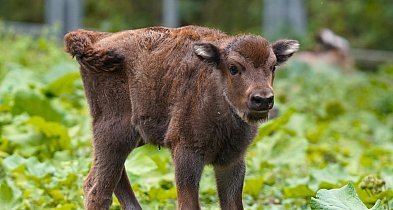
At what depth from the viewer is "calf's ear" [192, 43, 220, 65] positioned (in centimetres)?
700

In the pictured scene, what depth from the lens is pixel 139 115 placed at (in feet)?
24.4

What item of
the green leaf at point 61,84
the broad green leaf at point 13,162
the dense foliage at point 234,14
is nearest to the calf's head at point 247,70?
the broad green leaf at point 13,162

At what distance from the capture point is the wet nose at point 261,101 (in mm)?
6600

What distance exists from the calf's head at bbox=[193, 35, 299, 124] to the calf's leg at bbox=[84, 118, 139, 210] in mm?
957

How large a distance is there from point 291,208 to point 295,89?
421 inches

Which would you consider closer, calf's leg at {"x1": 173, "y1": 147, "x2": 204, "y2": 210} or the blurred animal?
calf's leg at {"x1": 173, "y1": 147, "x2": 204, "y2": 210}

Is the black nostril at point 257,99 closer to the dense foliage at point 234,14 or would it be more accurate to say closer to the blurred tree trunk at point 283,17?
the blurred tree trunk at point 283,17

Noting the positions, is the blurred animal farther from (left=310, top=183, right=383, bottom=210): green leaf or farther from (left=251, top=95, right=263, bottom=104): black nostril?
(left=251, top=95, right=263, bottom=104): black nostril

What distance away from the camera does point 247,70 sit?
22.3 ft

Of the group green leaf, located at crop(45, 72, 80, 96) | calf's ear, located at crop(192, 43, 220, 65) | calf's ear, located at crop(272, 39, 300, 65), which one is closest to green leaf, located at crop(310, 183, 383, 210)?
calf's ear, located at crop(272, 39, 300, 65)

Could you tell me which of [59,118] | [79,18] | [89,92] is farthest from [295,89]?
[89,92]

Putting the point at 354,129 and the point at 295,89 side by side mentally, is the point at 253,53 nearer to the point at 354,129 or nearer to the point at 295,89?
the point at 354,129

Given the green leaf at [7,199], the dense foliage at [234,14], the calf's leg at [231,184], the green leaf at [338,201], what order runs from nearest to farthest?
the green leaf at [338,201] → the calf's leg at [231,184] → the green leaf at [7,199] → the dense foliage at [234,14]

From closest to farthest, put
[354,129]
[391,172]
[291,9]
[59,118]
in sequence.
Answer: [391,172], [59,118], [354,129], [291,9]
